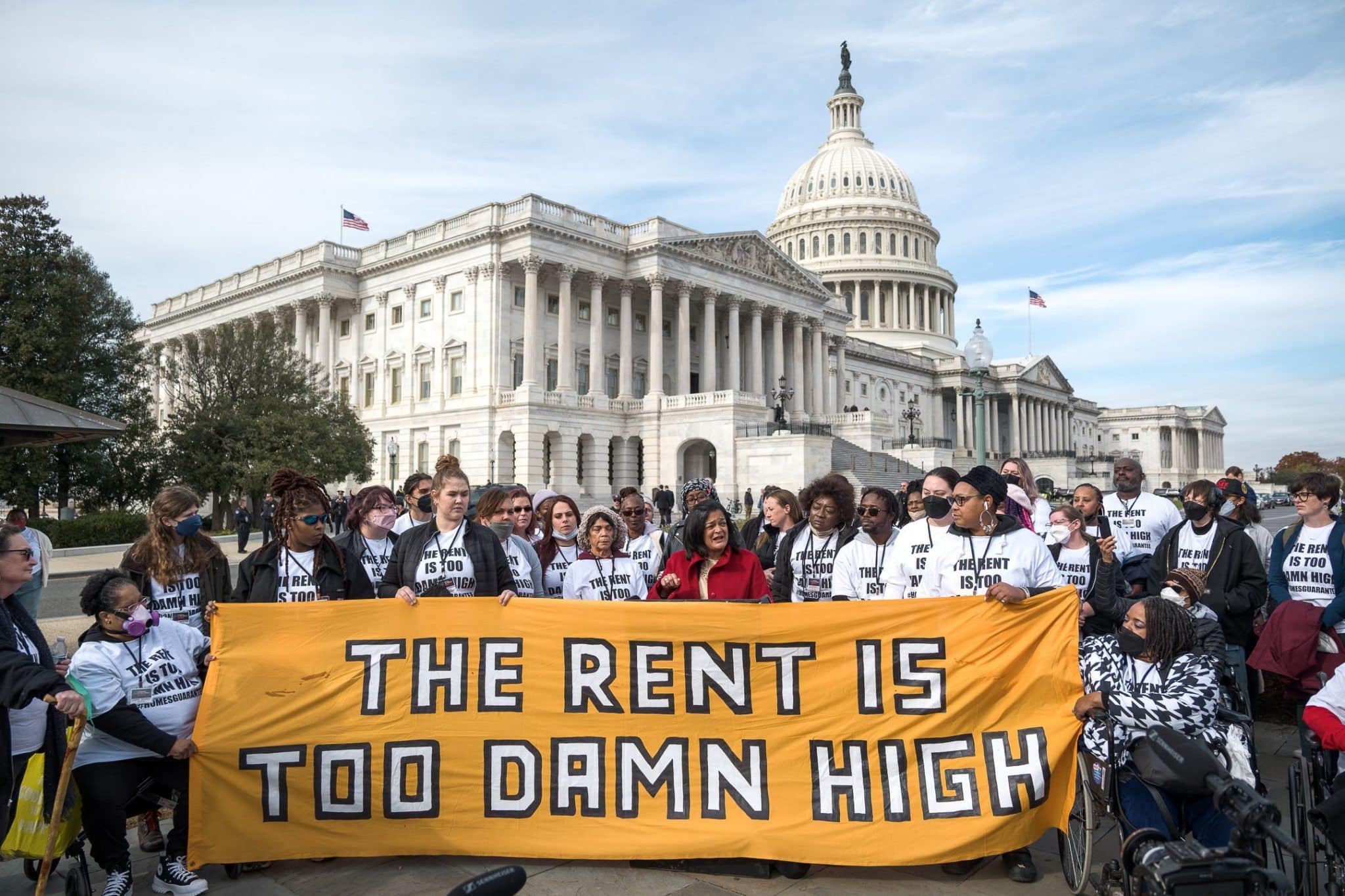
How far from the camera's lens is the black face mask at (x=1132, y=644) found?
16.3ft

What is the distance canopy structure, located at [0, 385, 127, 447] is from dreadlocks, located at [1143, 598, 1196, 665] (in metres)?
11.4

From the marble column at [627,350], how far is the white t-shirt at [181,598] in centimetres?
5012

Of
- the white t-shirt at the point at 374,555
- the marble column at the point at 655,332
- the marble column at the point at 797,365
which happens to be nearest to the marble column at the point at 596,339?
the marble column at the point at 655,332

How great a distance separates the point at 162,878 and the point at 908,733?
450 cm

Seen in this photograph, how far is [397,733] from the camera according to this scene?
5.88 metres

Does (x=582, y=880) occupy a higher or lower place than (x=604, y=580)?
Answer: lower

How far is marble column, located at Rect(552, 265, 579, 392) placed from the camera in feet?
171

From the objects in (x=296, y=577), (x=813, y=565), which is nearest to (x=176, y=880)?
(x=296, y=577)

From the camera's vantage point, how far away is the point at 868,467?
2232 inches

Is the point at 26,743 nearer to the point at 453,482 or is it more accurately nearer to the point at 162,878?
the point at 162,878

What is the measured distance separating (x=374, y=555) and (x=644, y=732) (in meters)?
3.04

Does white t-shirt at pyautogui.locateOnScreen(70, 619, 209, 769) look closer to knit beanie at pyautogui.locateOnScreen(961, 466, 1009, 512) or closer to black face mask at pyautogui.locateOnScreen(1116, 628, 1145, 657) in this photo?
knit beanie at pyautogui.locateOnScreen(961, 466, 1009, 512)

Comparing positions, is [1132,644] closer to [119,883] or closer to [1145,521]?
[1145,521]

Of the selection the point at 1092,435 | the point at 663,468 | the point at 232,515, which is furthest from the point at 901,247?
the point at 232,515
